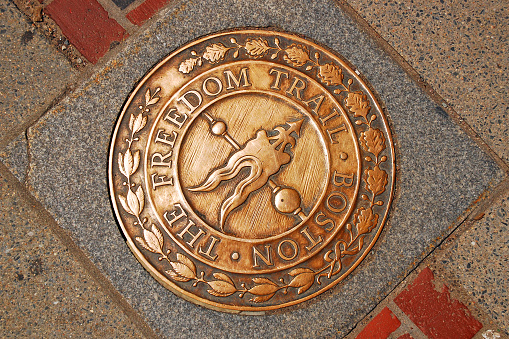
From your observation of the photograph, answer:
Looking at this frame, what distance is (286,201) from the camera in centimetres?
199

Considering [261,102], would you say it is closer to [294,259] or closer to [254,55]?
[254,55]

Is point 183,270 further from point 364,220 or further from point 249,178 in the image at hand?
point 364,220

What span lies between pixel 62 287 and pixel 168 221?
707 mm

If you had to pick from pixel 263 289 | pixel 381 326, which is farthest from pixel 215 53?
pixel 381 326

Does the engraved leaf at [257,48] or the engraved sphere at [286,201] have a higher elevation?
the engraved leaf at [257,48]

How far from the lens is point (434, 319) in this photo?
2.06 metres

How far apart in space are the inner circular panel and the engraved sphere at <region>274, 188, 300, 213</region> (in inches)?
1.1

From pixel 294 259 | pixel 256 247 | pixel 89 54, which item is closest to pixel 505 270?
pixel 294 259

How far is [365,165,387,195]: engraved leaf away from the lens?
206 centimetres

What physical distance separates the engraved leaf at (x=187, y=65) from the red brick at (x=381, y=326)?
1.74m

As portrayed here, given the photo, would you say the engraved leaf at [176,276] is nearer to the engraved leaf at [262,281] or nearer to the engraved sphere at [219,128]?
the engraved leaf at [262,281]

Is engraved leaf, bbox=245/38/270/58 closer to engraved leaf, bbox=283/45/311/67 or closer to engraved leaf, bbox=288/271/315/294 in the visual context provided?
engraved leaf, bbox=283/45/311/67

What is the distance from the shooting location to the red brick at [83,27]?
2160 millimetres

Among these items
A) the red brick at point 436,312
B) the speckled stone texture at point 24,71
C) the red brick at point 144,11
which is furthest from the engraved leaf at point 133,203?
the red brick at point 436,312
